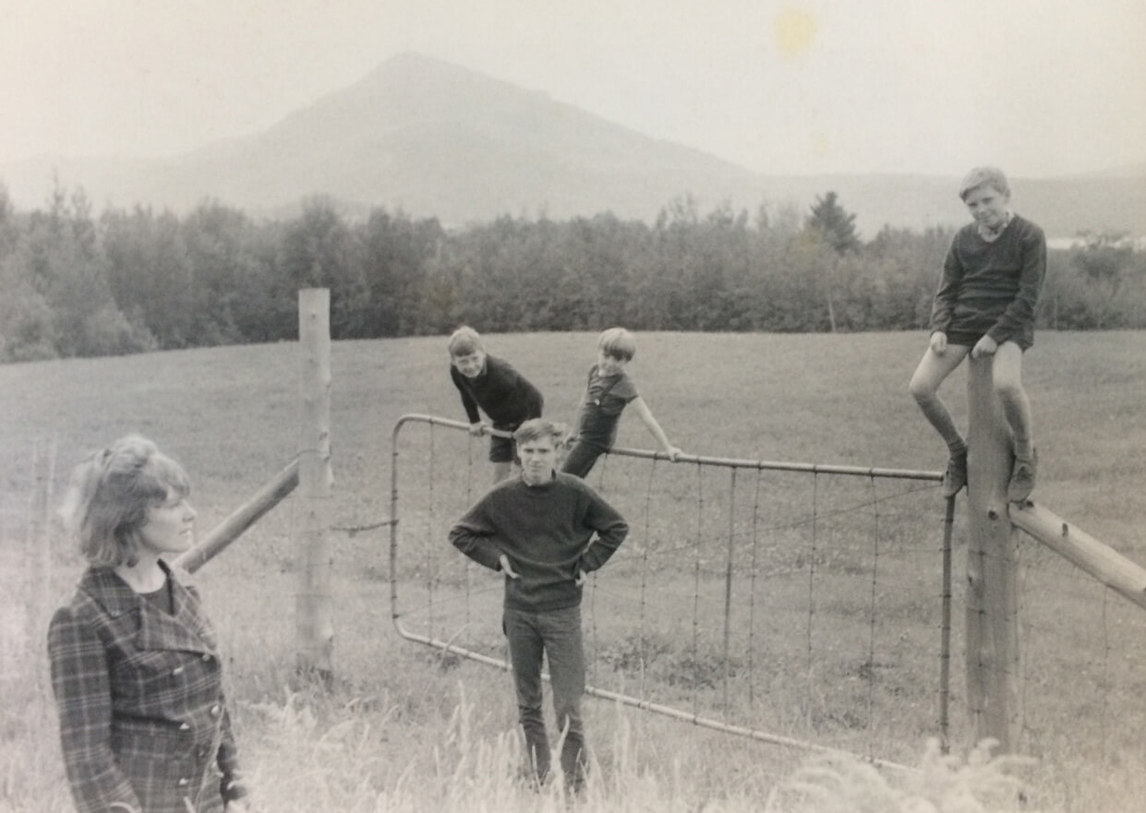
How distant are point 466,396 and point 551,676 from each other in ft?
4.05

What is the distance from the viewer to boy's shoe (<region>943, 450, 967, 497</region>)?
9.91 feet

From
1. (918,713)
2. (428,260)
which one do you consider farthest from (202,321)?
(918,713)

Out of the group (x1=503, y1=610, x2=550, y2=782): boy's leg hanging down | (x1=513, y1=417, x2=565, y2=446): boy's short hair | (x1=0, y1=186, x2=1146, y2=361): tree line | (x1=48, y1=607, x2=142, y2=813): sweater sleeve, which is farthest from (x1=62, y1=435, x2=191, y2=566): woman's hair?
(x1=0, y1=186, x2=1146, y2=361): tree line

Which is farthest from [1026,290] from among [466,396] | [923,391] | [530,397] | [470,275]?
[470,275]

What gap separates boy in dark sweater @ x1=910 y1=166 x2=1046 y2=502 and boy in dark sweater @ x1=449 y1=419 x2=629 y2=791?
916 mm

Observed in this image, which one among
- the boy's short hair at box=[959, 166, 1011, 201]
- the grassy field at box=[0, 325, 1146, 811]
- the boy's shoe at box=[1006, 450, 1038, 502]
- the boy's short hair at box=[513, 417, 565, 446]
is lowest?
the grassy field at box=[0, 325, 1146, 811]

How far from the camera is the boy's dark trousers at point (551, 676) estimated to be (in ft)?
10.4

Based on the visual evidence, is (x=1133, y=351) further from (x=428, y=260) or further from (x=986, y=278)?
(x=428, y=260)

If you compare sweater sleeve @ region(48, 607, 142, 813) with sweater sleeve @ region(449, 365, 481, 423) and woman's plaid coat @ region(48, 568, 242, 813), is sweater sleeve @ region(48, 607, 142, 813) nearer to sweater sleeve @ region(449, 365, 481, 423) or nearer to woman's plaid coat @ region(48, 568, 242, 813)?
woman's plaid coat @ region(48, 568, 242, 813)

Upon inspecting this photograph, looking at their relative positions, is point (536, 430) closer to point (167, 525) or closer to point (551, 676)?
point (551, 676)

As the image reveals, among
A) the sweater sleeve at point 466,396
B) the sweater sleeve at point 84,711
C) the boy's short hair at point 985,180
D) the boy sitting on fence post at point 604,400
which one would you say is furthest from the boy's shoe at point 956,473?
the sweater sleeve at point 84,711

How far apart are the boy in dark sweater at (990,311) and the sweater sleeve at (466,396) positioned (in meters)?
1.63

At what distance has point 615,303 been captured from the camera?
468 centimetres

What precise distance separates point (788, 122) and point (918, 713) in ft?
7.05
